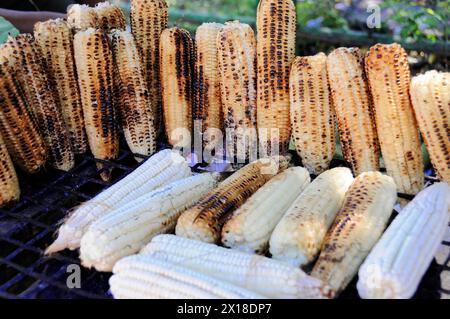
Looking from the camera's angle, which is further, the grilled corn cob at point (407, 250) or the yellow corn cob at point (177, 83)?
the yellow corn cob at point (177, 83)

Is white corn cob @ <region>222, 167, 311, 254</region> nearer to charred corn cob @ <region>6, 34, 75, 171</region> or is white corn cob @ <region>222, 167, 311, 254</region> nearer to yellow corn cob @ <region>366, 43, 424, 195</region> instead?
yellow corn cob @ <region>366, 43, 424, 195</region>

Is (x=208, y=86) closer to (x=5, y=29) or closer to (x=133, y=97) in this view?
(x=133, y=97)

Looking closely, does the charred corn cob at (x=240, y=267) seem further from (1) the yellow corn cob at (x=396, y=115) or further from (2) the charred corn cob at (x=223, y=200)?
(1) the yellow corn cob at (x=396, y=115)

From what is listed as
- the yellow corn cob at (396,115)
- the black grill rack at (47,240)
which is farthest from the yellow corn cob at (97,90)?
the yellow corn cob at (396,115)

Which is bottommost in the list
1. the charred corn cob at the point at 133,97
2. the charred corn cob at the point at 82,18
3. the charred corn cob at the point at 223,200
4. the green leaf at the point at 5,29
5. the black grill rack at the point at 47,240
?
the black grill rack at the point at 47,240

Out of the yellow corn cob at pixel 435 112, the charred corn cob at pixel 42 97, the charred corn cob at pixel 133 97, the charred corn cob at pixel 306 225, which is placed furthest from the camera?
the charred corn cob at pixel 133 97

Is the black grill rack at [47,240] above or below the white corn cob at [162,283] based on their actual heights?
below

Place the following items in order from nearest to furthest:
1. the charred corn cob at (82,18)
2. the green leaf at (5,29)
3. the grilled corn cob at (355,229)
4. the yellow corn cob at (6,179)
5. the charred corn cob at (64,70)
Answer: the grilled corn cob at (355,229) < the yellow corn cob at (6,179) < the charred corn cob at (64,70) < the charred corn cob at (82,18) < the green leaf at (5,29)

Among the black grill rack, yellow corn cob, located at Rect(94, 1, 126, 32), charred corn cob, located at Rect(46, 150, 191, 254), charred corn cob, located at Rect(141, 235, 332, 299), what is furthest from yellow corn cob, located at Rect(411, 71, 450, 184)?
yellow corn cob, located at Rect(94, 1, 126, 32)
